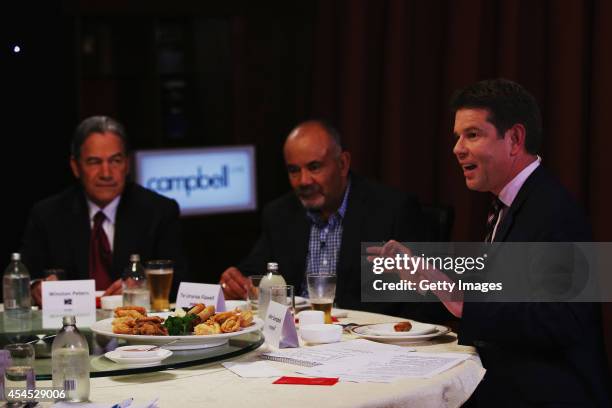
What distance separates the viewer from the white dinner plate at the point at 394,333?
2561 mm

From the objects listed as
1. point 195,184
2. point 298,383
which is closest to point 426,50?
point 195,184

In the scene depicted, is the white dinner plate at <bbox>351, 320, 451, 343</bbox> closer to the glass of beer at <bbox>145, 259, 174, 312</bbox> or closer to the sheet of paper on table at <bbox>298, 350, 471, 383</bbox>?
the sheet of paper on table at <bbox>298, 350, 471, 383</bbox>

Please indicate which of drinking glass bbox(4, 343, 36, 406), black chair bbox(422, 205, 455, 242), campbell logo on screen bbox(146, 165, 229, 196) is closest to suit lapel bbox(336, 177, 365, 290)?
black chair bbox(422, 205, 455, 242)

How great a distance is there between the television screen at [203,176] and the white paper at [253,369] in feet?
11.4

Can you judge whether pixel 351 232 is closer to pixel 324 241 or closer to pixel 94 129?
pixel 324 241

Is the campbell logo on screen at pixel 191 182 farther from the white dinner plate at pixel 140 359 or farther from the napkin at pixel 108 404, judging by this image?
the napkin at pixel 108 404

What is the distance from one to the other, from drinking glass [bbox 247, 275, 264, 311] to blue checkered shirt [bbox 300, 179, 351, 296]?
0.77 m

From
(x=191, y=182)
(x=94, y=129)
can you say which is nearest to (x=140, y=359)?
(x=94, y=129)

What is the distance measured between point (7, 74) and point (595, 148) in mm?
3542

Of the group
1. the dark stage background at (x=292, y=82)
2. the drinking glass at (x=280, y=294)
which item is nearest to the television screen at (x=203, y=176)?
the dark stage background at (x=292, y=82)

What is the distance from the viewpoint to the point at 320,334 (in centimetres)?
255

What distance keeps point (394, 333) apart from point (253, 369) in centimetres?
52

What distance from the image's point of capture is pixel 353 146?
5.21 meters

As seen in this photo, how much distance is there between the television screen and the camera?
18.6ft
